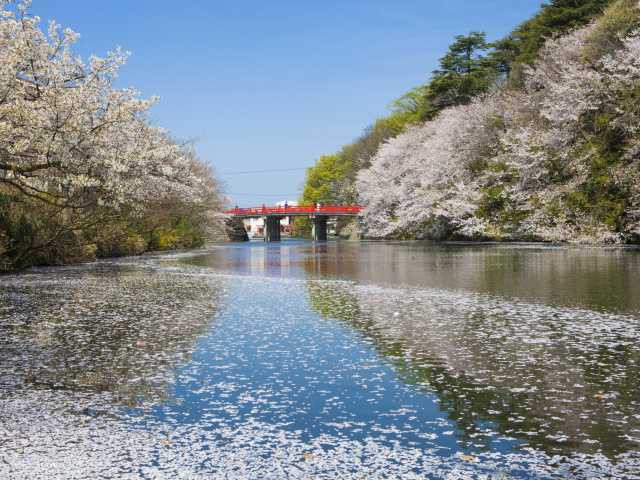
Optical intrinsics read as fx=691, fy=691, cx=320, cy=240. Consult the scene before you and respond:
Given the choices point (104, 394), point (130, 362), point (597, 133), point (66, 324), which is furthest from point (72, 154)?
point (597, 133)

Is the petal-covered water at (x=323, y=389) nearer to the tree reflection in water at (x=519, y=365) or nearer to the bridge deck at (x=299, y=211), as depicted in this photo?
the tree reflection in water at (x=519, y=365)

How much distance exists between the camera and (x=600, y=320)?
39.4 ft

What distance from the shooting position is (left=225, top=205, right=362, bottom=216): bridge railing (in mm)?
108562

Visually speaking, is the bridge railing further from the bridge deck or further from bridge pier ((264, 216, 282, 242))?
bridge pier ((264, 216, 282, 242))

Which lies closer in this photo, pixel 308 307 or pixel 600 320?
pixel 600 320

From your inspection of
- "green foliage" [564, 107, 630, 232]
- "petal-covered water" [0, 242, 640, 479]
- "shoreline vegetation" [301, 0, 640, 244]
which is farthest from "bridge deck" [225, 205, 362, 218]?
"petal-covered water" [0, 242, 640, 479]

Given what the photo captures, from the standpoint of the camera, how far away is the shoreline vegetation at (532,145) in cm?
4216

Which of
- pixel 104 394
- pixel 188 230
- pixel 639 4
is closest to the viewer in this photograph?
pixel 104 394

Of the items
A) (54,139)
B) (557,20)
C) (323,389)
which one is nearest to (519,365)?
(323,389)

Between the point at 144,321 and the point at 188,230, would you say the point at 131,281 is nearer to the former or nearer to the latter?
the point at 144,321

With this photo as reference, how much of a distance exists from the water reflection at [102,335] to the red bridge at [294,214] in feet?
300

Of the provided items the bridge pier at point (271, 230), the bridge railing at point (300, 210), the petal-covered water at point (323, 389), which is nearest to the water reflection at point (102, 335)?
the petal-covered water at point (323, 389)

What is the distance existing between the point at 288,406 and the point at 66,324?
7.10m

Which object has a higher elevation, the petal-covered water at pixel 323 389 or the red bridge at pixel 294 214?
the red bridge at pixel 294 214
